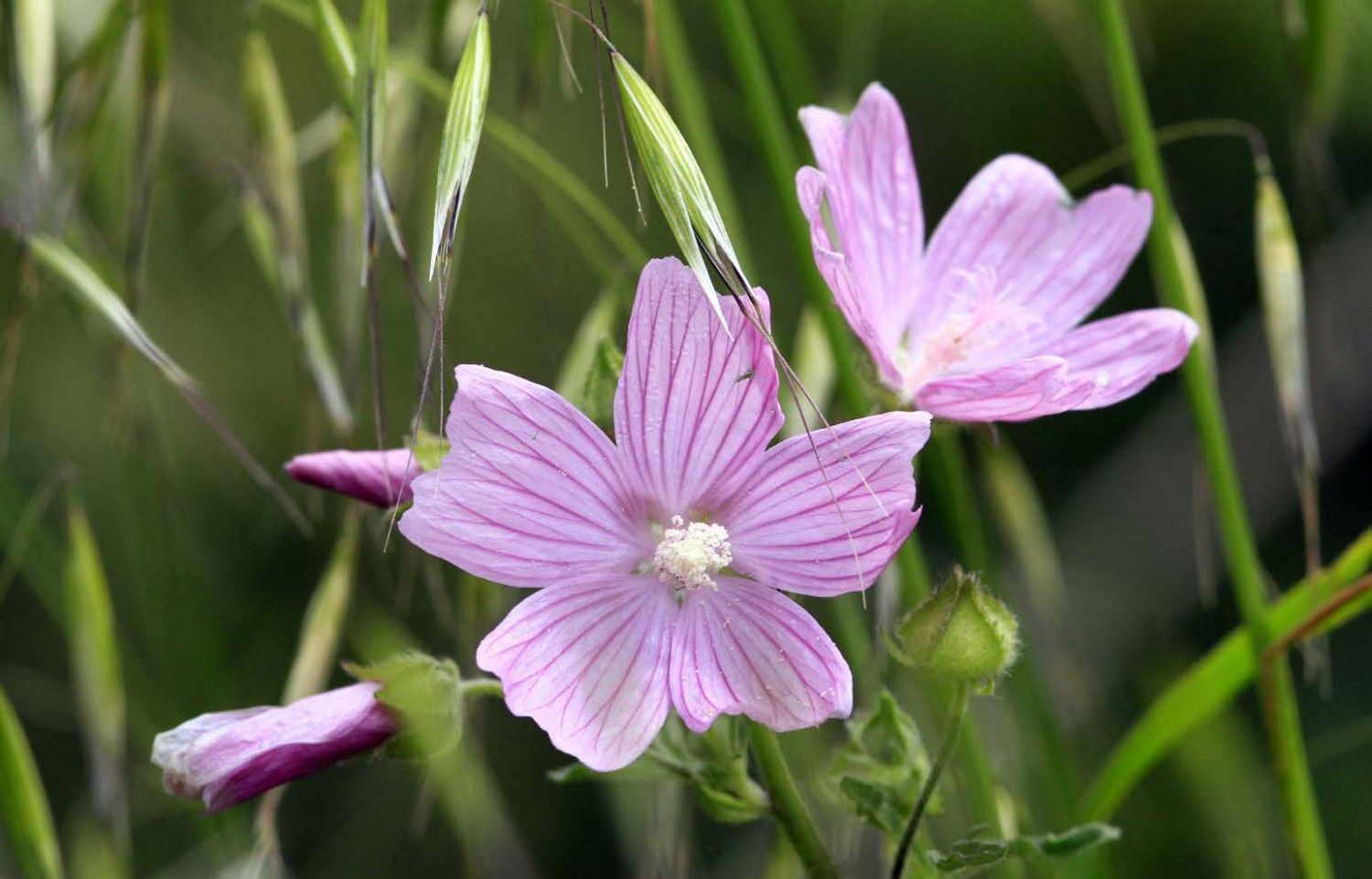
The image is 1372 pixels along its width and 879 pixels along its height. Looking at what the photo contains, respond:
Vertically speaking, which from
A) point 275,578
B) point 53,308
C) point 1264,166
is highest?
→ point 1264,166

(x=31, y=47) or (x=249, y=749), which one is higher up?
(x=31, y=47)

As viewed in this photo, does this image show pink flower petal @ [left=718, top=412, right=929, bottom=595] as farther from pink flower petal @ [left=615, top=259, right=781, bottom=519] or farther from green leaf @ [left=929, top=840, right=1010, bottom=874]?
green leaf @ [left=929, top=840, right=1010, bottom=874]

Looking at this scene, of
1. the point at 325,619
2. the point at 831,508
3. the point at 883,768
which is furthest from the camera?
the point at 325,619

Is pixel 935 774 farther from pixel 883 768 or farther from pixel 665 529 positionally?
pixel 665 529

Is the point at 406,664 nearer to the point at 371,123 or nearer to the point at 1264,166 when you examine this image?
the point at 371,123

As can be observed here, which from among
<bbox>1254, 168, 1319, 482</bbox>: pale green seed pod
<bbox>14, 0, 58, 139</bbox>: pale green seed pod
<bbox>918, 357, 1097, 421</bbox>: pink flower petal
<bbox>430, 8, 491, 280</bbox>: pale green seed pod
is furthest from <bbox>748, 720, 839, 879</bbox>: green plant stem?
<bbox>14, 0, 58, 139</bbox>: pale green seed pod

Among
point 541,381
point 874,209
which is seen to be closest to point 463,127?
point 874,209

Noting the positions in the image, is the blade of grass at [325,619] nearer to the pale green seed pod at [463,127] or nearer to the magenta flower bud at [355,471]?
the magenta flower bud at [355,471]

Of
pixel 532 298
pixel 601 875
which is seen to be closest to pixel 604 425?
pixel 601 875
